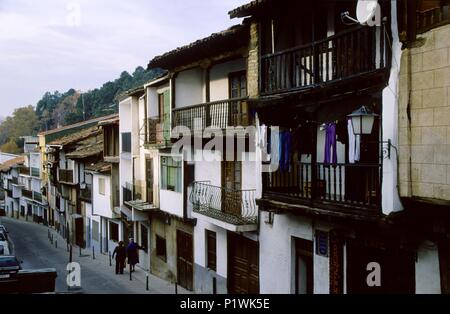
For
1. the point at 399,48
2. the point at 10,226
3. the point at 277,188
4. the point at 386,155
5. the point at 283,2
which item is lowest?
the point at 10,226

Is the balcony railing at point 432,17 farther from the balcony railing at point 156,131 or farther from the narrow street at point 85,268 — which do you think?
the narrow street at point 85,268

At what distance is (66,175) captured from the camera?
147ft

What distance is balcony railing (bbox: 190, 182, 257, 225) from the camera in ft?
53.0

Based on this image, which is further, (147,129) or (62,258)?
(62,258)

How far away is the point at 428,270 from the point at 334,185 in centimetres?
266

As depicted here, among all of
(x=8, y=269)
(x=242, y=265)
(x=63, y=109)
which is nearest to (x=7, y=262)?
(x=8, y=269)

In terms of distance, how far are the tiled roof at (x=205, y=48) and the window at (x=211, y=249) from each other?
6.76 metres

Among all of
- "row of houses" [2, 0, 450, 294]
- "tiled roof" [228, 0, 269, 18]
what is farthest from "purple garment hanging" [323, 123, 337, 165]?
"tiled roof" [228, 0, 269, 18]

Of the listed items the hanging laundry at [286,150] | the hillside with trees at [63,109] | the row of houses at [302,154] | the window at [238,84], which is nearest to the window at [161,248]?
the row of houses at [302,154]

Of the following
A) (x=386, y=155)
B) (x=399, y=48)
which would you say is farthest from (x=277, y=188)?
(x=399, y=48)

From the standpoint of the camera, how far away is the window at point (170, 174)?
21.6 meters

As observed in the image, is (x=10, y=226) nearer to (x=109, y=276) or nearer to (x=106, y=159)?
(x=106, y=159)

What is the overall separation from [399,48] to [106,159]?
83.8 ft

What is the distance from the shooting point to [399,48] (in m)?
9.39
